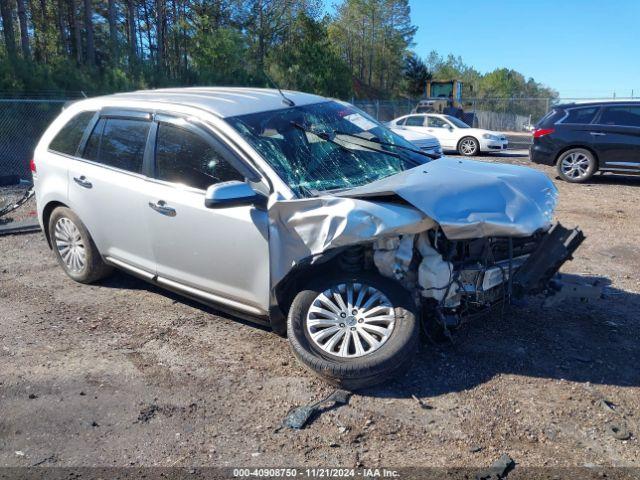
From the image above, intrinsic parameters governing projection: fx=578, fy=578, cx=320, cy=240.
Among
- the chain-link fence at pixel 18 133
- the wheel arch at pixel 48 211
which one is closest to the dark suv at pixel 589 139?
the wheel arch at pixel 48 211

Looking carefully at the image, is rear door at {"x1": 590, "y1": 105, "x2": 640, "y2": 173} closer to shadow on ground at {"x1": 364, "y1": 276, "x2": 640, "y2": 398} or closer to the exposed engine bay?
shadow on ground at {"x1": 364, "y1": 276, "x2": 640, "y2": 398}

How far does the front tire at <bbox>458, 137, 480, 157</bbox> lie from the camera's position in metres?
19.2

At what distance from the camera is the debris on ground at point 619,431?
3098 mm

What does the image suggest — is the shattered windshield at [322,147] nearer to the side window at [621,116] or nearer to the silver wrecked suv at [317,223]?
the silver wrecked suv at [317,223]

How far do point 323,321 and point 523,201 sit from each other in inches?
61.2

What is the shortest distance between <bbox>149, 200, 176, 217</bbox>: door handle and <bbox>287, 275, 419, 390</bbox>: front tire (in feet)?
3.86

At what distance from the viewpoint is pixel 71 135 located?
17.8ft

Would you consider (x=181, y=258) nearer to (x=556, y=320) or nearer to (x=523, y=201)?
(x=523, y=201)

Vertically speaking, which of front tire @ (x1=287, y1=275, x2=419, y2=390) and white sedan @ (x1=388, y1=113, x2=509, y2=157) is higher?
white sedan @ (x1=388, y1=113, x2=509, y2=157)

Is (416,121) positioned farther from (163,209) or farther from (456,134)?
(163,209)

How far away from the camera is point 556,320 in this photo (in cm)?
460

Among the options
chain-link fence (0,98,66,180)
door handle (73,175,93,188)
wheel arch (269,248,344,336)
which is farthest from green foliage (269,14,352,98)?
wheel arch (269,248,344,336)

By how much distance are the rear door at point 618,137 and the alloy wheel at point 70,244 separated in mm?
10210

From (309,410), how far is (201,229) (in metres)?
1.51
